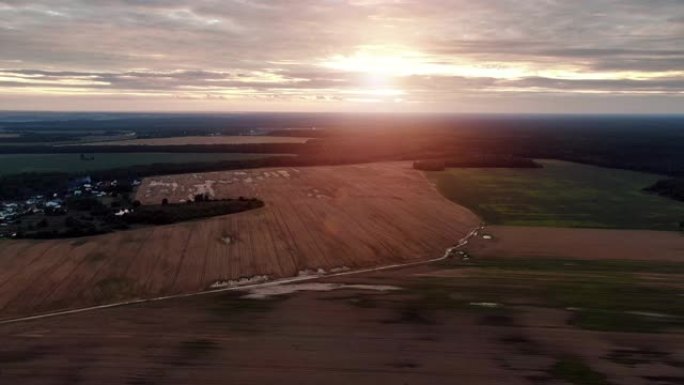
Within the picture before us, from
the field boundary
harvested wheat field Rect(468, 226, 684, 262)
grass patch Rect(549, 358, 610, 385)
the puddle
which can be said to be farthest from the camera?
harvested wheat field Rect(468, 226, 684, 262)

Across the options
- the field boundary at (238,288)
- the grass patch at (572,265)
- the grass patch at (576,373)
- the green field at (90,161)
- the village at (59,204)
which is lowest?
the grass patch at (576,373)

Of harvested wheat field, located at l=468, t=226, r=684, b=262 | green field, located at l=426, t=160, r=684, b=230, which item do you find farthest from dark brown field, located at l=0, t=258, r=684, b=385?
green field, located at l=426, t=160, r=684, b=230

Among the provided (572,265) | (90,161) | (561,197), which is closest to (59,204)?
(90,161)

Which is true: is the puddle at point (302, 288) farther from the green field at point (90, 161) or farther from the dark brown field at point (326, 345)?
the green field at point (90, 161)

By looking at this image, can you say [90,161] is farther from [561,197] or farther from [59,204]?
[561,197]

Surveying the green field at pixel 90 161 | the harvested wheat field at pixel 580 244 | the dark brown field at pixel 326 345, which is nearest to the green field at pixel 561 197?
the harvested wheat field at pixel 580 244

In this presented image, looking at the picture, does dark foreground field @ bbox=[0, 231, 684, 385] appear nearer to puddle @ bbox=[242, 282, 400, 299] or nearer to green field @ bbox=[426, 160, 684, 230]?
puddle @ bbox=[242, 282, 400, 299]

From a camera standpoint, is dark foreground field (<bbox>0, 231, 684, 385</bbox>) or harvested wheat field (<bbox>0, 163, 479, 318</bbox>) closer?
dark foreground field (<bbox>0, 231, 684, 385</bbox>)
